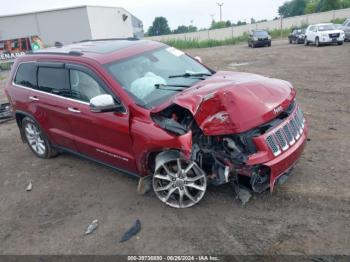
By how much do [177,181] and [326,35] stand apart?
71.1ft

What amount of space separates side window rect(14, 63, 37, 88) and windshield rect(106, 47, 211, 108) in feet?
6.19

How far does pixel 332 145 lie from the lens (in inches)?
221

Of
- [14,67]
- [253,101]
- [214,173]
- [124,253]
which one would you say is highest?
[14,67]

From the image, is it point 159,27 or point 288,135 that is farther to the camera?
point 159,27

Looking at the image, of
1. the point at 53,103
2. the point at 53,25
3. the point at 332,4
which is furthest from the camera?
the point at 332,4

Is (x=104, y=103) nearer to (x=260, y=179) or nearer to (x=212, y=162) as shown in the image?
(x=212, y=162)

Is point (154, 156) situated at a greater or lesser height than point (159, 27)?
lesser

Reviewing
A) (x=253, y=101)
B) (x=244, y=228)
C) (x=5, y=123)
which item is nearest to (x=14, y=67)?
(x=5, y=123)

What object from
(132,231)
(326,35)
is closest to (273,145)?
(132,231)

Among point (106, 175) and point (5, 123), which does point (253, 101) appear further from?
point (5, 123)

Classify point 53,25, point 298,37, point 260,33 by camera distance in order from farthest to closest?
point 53,25 → point 260,33 → point 298,37

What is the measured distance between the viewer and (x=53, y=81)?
5.44 m

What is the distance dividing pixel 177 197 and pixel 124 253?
3.27 ft

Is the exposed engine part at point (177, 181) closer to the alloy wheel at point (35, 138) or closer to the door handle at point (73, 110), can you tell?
the door handle at point (73, 110)
